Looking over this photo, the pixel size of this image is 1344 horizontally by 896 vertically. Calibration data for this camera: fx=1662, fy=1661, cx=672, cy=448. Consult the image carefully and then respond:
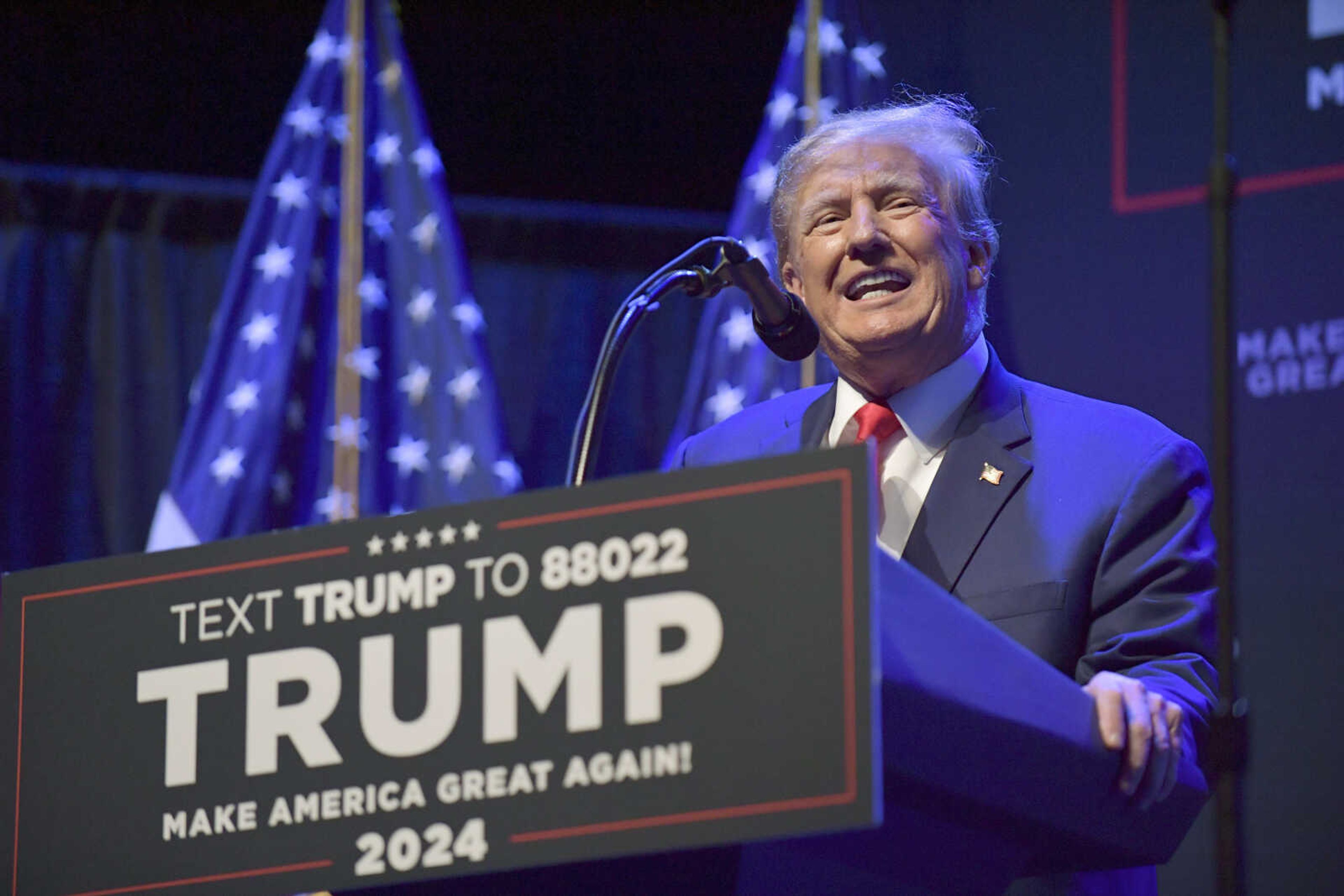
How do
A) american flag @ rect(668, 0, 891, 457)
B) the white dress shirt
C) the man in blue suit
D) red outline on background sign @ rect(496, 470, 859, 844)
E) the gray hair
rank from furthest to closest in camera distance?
american flag @ rect(668, 0, 891, 457), the gray hair, the white dress shirt, the man in blue suit, red outline on background sign @ rect(496, 470, 859, 844)

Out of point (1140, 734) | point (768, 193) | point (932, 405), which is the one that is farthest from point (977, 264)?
point (768, 193)

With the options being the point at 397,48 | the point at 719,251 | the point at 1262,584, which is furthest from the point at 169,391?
the point at 719,251

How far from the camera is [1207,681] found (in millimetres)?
1704

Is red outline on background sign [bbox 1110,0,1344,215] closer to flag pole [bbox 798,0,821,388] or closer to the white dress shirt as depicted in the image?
flag pole [bbox 798,0,821,388]

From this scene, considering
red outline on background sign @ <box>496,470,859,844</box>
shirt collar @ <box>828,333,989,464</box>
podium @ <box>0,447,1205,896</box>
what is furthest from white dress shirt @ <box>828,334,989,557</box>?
red outline on background sign @ <box>496,470,859,844</box>

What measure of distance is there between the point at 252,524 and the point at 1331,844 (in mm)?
2943

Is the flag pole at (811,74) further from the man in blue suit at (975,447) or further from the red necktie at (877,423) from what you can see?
the red necktie at (877,423)

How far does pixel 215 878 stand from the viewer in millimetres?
1205

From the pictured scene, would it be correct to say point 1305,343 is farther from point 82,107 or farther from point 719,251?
point 82,107

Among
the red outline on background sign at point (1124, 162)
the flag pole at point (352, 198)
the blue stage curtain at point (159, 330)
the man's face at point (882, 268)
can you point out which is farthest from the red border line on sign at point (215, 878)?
the blue stage curtain at point (159, 330)

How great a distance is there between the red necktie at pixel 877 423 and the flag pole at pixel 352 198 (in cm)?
297

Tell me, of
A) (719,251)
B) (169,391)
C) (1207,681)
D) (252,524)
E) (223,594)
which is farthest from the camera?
(169,391)

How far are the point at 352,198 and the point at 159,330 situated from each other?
2.44 ft

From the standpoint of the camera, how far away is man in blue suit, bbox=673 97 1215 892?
1721 mm
